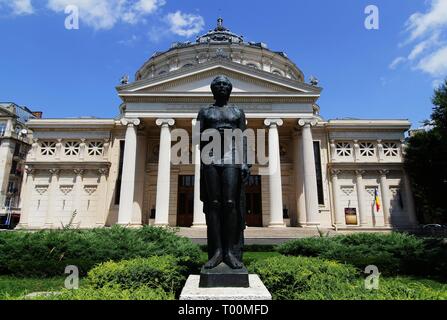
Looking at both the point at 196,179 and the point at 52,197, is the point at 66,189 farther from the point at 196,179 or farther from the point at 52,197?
the point at 196,179

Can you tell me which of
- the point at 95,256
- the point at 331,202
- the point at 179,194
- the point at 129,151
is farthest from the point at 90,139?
the point at 331,202

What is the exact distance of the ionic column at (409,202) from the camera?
33375 mm

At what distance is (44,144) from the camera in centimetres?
3581

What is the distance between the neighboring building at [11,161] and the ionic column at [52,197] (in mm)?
21840

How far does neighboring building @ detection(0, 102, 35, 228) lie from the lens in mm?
49688

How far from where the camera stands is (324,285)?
546cm

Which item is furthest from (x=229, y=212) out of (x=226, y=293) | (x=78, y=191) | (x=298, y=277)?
(x=78, y=191)

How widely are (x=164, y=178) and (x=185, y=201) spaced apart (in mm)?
7562

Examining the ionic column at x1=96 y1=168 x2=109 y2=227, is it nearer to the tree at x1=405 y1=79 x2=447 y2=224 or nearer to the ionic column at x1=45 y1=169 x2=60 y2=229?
the ionic column at x1=45 y1=169 x2=60 y2=229

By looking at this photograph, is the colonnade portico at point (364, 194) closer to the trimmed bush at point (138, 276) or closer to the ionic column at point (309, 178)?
the ionic column at point (309, 178)

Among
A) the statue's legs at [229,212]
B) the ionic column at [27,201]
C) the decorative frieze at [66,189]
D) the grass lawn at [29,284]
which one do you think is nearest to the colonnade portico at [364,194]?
the grass lawn at [29,284]

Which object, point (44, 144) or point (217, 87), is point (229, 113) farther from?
point (44, 144)

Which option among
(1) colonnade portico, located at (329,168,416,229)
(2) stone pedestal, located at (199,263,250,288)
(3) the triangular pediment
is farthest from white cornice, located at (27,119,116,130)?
(2) stone pedestal, located at (199,263,250,288)

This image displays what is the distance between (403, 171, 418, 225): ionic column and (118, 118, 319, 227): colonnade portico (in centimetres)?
1294
